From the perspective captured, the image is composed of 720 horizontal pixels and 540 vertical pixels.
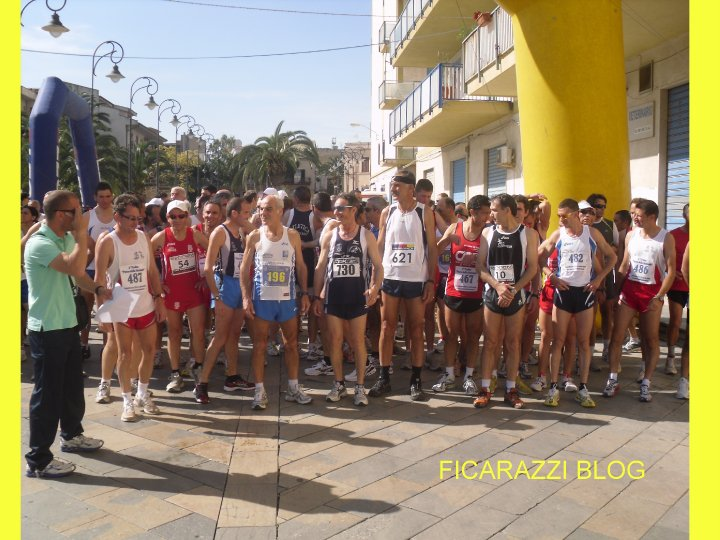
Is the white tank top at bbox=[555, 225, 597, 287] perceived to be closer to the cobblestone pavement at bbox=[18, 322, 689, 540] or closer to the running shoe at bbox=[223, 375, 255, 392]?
the cobblestone pavement at bbox=[18, 322, 689, 540]

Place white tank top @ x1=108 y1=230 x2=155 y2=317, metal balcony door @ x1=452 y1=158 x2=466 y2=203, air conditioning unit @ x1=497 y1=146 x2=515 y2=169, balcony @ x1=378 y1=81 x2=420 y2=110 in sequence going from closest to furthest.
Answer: white tank top @ x1=108 y1=230 x2=155 y2=317, air conditioning unit @ x1=497 y1=146 x2=515 y2=169, metal balcony door @ x1=452 y1=158 x2=466 y2=203, balcony @ x1=378 y1=81 x2=420 y2=110

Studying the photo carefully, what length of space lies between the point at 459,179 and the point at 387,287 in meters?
16.9

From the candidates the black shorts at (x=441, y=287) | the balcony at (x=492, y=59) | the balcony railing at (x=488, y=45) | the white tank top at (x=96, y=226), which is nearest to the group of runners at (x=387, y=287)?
the black shorts at (x=441, y=287)

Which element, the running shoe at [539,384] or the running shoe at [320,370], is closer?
the running shoe at [539,384]

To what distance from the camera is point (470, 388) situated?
6348mm

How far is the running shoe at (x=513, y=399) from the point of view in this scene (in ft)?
19.3

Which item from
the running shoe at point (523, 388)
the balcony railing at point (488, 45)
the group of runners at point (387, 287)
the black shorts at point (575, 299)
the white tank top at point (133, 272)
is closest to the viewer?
the white tank top at point (133, 272)

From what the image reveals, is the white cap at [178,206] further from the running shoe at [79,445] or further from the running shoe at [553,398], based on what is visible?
the running shoe at [553,398]

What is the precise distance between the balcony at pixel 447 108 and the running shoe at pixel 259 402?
42.0 ft

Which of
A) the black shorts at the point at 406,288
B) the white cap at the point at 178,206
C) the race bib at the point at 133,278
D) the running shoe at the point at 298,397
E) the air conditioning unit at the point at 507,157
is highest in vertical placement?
the air conditioning unit at the point at 507,157

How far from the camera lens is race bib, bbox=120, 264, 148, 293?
218 inches

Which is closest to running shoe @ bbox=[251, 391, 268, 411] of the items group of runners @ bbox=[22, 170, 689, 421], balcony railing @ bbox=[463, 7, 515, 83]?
group of runners @ bbox=[22, 170, 689, 421]

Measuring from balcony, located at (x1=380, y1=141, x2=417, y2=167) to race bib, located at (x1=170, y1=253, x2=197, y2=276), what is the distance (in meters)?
26.7

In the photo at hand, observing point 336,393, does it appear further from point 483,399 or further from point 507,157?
point 507,157
